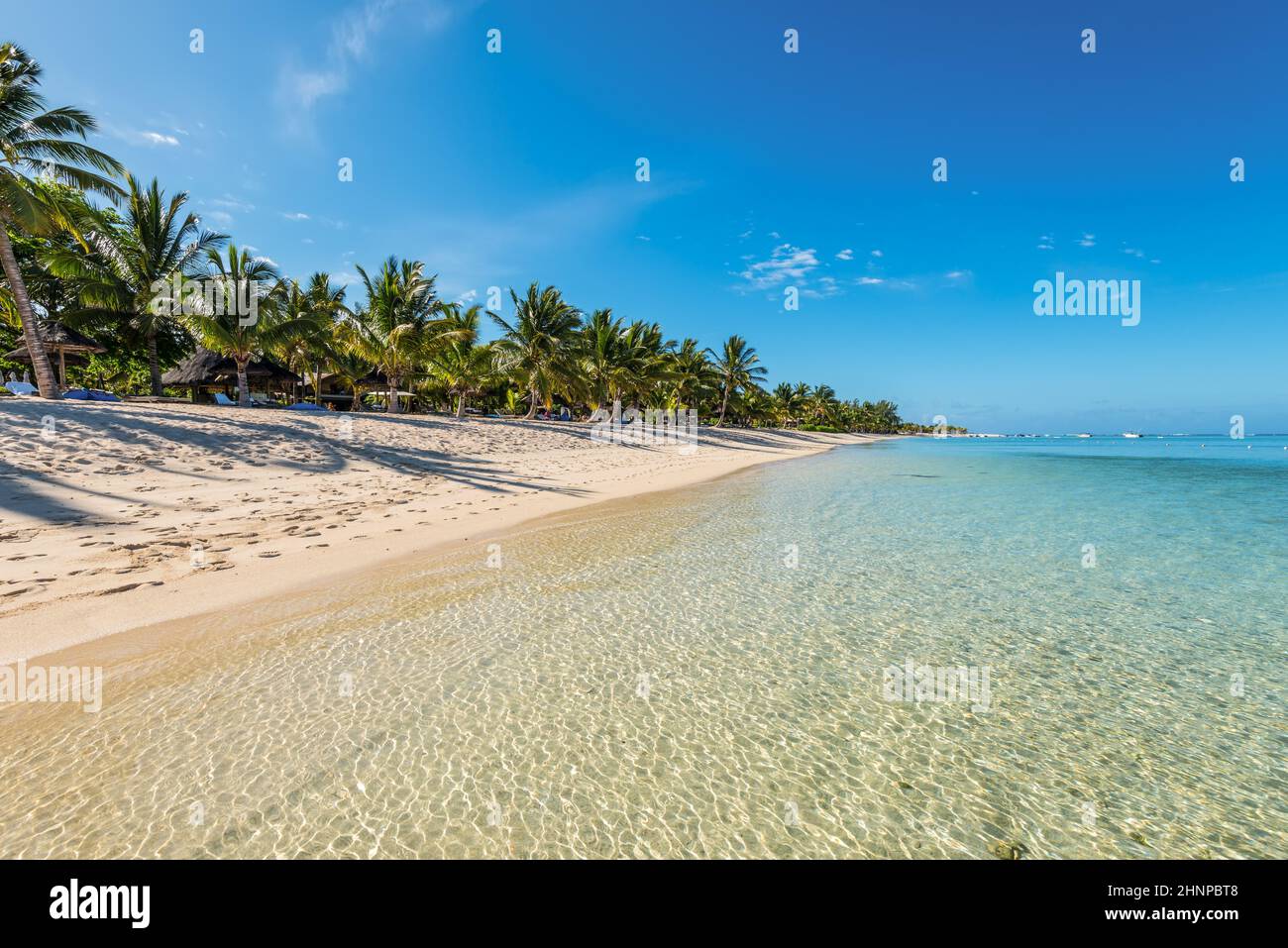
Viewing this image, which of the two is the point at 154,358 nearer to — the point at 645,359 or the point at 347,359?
the point at 347,359

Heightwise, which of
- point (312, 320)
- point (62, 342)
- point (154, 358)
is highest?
point (312, 320)

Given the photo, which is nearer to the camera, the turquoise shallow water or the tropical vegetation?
the turquoise shallow water

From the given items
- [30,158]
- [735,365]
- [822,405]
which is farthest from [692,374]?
[822,405]

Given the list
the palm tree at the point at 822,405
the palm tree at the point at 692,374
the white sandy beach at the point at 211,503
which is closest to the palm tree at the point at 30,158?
the white sandy beach at the point at 211,503

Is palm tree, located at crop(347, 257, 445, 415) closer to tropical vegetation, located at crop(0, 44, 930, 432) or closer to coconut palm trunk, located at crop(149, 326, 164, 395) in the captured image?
tropical vegetation, located at crop(0, 44, 930, 432)

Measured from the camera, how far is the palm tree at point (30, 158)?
1647 centimetres

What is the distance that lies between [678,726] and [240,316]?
102ft

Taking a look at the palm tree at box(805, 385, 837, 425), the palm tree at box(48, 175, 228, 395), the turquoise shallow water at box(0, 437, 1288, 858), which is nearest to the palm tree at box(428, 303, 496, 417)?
the palm tree at box(48, 175, 228, 395)

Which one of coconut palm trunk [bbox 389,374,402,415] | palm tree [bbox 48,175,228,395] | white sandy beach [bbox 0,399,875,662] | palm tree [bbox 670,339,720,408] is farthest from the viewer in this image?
palm tree [bbox 670,339,720,408]

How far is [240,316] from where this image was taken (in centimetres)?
2422

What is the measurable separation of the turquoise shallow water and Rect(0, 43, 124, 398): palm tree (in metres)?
22.6

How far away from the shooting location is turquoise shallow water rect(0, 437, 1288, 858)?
2.88 metres
